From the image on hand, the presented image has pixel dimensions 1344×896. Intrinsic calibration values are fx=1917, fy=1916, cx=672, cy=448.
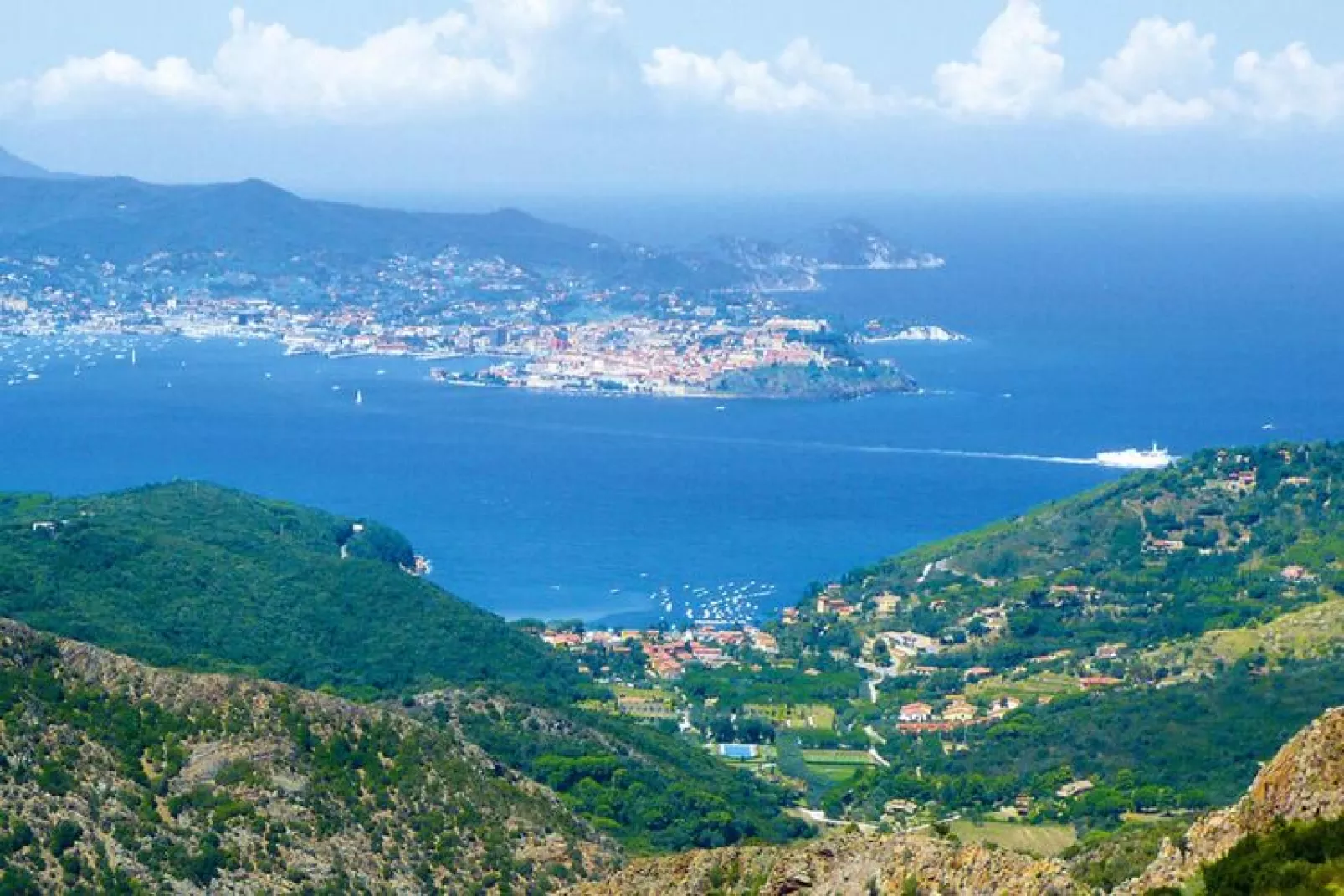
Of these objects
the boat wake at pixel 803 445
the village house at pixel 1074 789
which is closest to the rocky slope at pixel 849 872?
the village house at pixel 1074 789

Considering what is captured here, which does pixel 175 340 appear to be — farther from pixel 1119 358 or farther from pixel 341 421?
pixel 1119 358

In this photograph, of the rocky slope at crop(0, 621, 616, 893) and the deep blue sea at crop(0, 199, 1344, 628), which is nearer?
the rocky slope at crop(0, 621, 616, 893)

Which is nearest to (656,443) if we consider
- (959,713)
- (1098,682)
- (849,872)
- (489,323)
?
(1098,682)

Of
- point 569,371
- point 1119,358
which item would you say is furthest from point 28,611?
point 1119,358

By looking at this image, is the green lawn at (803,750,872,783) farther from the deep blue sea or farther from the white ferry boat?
the white ferry boat

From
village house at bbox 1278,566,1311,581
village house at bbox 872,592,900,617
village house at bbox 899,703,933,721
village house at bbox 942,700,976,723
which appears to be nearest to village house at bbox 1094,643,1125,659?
village house at bbox 942,700,976,723

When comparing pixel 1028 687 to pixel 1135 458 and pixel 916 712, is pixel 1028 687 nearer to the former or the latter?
pixel 916 712

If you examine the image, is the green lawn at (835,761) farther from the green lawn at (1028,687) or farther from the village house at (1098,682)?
the village house at (1098,682)

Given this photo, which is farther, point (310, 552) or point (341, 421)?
point (341, 421)
